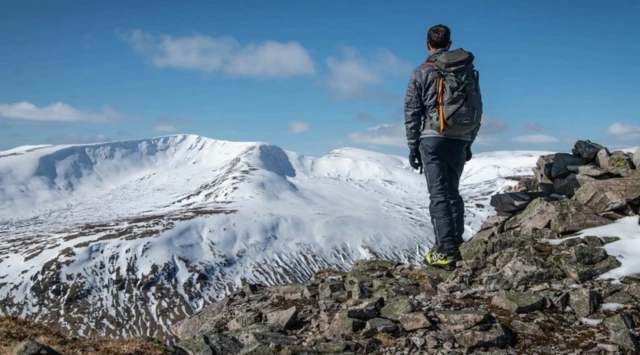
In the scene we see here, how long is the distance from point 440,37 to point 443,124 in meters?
2.35

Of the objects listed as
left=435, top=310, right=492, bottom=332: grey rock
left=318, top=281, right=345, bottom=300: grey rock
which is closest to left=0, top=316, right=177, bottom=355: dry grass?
left=318, top=281, right=345, bottom=300: grey rock

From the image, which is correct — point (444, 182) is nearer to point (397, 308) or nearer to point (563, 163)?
point (397, 308)

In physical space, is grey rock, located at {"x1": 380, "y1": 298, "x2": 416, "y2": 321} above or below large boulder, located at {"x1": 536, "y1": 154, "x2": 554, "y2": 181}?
below

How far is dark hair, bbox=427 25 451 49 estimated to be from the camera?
1253 cm

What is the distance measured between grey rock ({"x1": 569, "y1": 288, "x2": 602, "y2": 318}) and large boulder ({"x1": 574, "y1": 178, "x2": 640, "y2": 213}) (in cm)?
494

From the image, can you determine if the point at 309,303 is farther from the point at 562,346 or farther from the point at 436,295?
the point at 562,346

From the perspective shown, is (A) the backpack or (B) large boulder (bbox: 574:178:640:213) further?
(B) large boulder (bbox: 574:178:640:213)

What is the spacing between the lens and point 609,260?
1098 centimetres

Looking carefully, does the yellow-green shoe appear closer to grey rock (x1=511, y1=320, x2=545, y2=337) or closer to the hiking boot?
the hiking boot

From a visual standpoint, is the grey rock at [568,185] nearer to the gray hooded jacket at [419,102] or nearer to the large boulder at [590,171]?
the large boulder at [590,171]

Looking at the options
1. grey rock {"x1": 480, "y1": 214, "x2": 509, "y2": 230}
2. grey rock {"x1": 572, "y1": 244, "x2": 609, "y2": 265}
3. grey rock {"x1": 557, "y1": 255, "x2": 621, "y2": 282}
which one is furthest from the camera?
grey rock {"x1": 480, "y1": 214, "x2": 509, "y2": 230}

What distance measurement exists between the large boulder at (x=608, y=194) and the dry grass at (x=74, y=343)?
12126mm

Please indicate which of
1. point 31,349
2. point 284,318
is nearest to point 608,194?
point 284,318

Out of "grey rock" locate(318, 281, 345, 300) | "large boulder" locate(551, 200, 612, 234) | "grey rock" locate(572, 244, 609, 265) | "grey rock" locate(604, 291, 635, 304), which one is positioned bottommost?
"grey rock" locate(318, 281, 345, 300)
